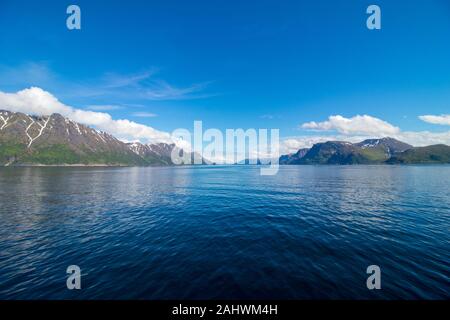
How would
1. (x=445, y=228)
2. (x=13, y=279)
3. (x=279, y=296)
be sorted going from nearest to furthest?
(x=279, y=296), (x=13, y=279), (x=445, y=228)

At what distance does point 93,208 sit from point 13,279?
85.1 feet

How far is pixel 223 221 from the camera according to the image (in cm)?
3142

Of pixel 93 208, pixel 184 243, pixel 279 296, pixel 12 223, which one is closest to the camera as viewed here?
pixel 279 296

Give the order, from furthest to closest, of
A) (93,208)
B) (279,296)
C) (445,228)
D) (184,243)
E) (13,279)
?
(93,208) → (445,228) → (184,243) → (13,279) → (279,296)

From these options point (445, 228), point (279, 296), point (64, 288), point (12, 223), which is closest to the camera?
point (279, 296)

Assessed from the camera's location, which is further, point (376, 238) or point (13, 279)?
point (376, 238)

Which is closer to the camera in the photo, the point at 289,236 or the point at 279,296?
the point at 279,296
